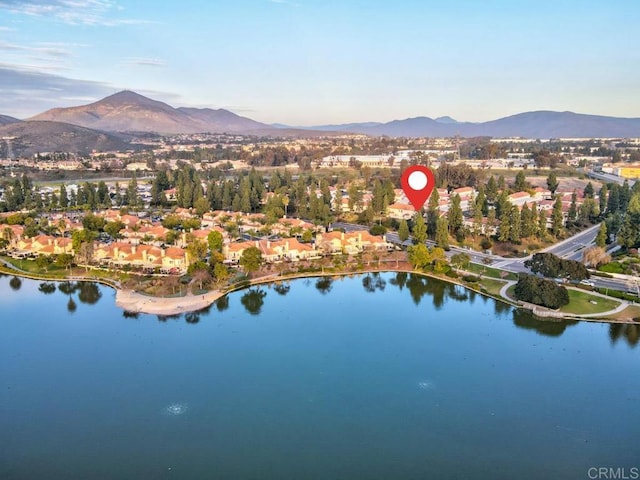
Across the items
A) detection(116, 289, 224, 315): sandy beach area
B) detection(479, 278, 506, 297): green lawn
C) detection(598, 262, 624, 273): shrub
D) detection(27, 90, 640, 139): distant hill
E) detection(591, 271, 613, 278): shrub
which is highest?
detection(27, 90, 640, 139): distant hill

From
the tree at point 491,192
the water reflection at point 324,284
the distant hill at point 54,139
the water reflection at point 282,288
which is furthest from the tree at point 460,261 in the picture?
the distant hill at point 54,139

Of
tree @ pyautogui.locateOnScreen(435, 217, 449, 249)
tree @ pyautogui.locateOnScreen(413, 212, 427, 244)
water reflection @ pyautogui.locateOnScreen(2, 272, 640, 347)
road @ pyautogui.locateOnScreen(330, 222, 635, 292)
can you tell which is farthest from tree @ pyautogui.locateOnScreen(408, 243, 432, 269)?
tree @ pyautogui.locateOnScreen(413, 212, 427, 244)

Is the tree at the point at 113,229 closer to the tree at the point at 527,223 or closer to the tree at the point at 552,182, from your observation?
the tree at the point at 527,223

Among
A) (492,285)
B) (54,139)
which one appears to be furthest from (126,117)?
(492,285)

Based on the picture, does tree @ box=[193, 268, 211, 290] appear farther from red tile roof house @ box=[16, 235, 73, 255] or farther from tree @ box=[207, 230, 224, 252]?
red tile roof house @ box=[16, 235, 73, 255]

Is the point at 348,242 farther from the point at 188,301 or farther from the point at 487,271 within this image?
the point at 188,301

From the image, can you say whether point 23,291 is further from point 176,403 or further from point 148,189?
point 148,189
